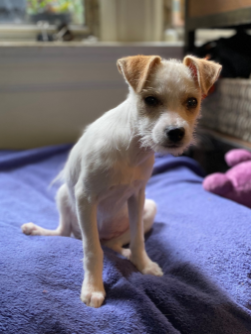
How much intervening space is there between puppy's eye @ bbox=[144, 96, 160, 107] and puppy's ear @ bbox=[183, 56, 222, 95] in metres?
0.12

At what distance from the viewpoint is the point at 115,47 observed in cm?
185

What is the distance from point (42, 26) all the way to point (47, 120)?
677 millimetres

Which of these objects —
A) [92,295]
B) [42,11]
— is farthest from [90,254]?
[42,11]

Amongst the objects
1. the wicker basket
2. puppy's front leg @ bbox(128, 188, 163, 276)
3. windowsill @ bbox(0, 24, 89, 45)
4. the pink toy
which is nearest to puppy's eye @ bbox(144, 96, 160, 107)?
puppy's front leg @ bbox(128, 188, 163, 276)

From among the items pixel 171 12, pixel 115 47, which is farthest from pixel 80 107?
pixel 171 12

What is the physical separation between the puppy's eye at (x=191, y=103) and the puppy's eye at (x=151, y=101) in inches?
3.0

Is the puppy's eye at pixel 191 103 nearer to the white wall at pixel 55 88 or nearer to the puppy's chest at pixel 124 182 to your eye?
the puppy's chest at pixel 124 182

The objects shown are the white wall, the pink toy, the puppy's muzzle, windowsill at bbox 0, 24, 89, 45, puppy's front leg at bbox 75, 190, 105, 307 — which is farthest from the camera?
windowsill at bbox 0, 24, 89, 45

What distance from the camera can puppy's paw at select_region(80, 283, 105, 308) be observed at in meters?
0.73

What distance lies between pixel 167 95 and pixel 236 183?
0.73 meters

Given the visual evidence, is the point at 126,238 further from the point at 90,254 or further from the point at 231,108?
the point at 231,108

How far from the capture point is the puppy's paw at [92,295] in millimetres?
734

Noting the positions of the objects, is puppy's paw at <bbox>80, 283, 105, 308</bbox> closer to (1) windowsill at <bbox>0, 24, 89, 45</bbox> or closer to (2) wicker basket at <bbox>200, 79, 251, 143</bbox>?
(2) wicker basket at <bbox>200, 79, 251, 143</bbox>

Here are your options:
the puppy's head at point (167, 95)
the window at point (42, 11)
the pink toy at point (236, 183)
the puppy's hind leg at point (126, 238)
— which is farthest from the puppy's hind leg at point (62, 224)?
the window at point (42, 11)
